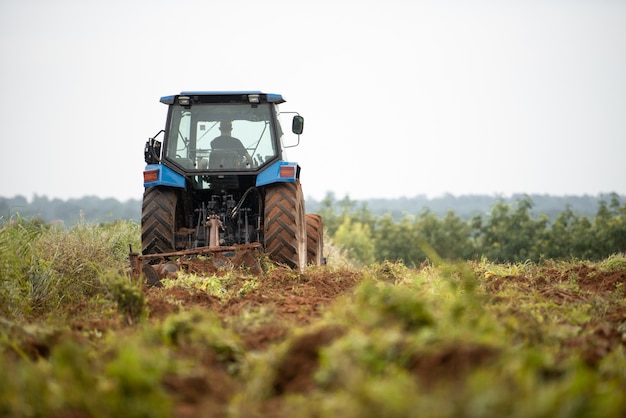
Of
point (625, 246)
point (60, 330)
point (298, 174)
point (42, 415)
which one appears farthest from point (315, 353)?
point (625, 246)

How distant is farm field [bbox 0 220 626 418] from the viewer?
10.2 feet

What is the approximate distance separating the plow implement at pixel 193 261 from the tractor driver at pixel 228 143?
5.51 feet

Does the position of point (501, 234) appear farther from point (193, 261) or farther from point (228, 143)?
point (193, 261)

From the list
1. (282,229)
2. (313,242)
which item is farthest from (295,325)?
(313,242)

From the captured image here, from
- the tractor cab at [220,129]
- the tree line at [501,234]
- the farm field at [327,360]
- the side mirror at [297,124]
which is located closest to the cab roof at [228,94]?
the tractor cab at [220,129]

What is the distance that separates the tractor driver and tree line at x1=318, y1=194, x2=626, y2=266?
116ft

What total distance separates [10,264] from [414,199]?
188 metres

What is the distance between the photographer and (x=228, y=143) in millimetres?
10992

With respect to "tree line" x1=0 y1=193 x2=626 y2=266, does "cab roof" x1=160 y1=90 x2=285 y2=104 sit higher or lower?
higher

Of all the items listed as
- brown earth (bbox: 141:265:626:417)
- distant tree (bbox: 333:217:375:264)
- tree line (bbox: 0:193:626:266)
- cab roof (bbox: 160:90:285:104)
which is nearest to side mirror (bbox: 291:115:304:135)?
cab roof (bbox: 160:90:285:104)

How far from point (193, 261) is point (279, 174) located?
1.71 meters

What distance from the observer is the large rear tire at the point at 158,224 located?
33.3 ft

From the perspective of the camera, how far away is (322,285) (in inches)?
337

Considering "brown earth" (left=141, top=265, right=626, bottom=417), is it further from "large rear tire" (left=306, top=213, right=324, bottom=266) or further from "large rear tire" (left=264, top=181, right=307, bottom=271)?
"large rear tire" (left=306, top=213, right=324, bottom=266)
